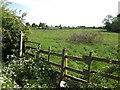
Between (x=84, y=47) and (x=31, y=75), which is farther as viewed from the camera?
(x=84, y=47)

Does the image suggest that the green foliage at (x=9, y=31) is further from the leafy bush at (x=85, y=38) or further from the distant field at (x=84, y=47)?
the leafy bush at (x=85, y=38)

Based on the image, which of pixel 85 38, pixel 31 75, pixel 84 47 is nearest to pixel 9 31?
pixel 31 75

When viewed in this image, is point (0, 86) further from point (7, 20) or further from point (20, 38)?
point (7, 20)

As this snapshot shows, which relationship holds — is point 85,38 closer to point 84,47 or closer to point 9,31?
point 84,47

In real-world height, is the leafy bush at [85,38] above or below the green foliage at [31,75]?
above

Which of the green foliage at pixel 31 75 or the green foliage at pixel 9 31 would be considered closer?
the green foliage at pixel 31 75

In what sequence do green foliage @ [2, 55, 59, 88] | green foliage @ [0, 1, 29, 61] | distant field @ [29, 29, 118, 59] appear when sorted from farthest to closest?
distant field @ [29, 29, 118, 59] < green foliage @ [0, 1, 29, 61] < green foliage @ [2, 55, 59, 88]

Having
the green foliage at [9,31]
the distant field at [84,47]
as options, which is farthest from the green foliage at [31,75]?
the distant field at [84,47]

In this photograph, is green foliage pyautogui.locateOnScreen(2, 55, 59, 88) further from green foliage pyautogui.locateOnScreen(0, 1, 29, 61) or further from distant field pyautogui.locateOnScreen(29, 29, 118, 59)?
distant field pyautogui.locateOnScreen(29, 29, 118, 59)

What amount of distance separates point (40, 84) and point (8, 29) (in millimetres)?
4925

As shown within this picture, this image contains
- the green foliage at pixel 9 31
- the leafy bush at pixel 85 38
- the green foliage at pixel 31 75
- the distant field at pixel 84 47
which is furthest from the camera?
the leafy bush at pixel 85 38

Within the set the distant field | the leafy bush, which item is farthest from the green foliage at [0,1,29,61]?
the leafy bush

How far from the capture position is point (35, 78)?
21.0ft

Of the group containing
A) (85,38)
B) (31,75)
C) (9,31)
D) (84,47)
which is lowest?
(31,75)
